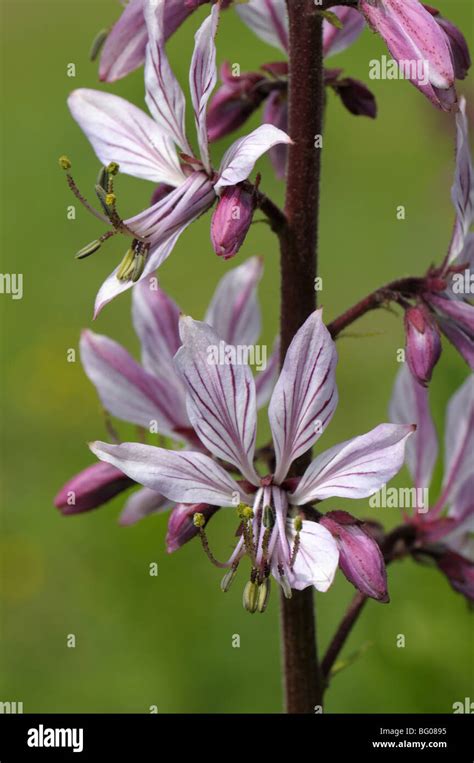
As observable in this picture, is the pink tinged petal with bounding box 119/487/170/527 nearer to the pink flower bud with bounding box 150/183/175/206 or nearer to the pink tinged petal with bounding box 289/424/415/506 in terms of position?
the pink tinged petal with bounding box 289/424/415/506

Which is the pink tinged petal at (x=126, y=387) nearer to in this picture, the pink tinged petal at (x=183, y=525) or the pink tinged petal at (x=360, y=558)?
the pink tinged petal at (x=183, y=525)

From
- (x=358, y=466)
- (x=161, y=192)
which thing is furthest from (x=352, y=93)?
(x=358, y=466)

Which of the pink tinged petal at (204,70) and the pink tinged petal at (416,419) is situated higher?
the pink tinged petal at (204,70)

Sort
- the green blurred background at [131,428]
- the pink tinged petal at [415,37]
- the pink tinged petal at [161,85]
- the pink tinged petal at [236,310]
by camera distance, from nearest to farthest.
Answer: the pink tinged petal at [415,37] → the pink tinged petal at [161,85] → the pink tinged petal at [236,310] → the green blurred background at [131,428]

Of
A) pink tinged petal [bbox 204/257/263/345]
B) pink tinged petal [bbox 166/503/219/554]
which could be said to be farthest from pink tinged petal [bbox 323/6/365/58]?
pink tinged petal [bbox 166/503/219/554]

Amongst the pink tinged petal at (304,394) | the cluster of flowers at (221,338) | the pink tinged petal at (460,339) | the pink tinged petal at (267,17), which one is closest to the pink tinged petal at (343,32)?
the cluster of flowers at (221,338)

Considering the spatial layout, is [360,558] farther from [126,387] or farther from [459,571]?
[126,387]

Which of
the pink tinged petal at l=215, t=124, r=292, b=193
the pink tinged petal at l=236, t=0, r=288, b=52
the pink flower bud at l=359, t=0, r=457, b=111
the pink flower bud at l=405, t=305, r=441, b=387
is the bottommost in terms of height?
the pink flower bud at l=405, t=305, r=441, b=387
